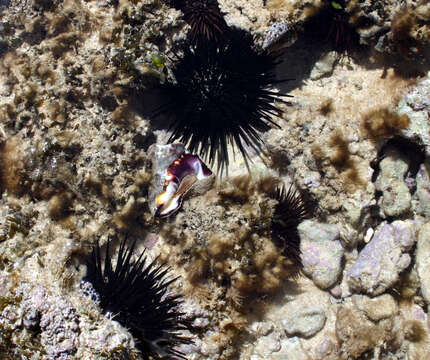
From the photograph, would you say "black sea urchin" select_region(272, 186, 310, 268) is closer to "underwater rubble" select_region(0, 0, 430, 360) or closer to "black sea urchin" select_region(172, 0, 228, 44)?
"underwater rubble" select_region(0, 0, 430, 360)

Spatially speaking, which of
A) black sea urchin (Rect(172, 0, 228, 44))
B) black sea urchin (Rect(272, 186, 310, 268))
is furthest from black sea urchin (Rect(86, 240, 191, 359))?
black sea urchin (Rect(172, 0, 228, 44))

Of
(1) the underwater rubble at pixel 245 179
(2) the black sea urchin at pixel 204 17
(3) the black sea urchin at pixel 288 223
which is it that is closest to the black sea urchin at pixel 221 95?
(1) the underwater rubble at pixel 245 179

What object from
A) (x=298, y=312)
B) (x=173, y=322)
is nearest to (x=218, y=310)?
(x=173, y=322)

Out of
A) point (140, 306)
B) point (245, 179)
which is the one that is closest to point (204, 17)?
point (245, 179)

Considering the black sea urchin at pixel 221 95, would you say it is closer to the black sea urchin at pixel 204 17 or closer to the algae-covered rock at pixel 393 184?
the black sea urchin at pixel 204 17

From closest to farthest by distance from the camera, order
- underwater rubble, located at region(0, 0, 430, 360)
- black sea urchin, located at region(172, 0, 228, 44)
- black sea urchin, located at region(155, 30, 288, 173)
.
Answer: underwater rubble, located at region(0, 0, 430, 360) → black sea urchin, located at region(155, 30, 288, 173) → black sea urchin, located at region(172, 0, 228, 44)

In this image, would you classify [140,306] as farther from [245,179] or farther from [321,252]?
[321,252]
